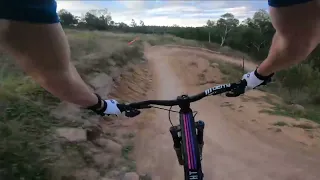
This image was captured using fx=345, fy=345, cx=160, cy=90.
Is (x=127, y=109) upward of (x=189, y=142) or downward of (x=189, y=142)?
upward

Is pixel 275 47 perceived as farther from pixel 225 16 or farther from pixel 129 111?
pixel 225 16

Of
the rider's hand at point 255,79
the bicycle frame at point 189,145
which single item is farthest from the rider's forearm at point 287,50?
the bicycle frame at point 189,145

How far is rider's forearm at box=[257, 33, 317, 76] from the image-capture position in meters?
1.14

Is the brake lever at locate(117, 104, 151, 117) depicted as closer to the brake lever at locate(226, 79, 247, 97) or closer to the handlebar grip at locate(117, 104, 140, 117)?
the handlebar grip at locate(117, 104, 140, 117)

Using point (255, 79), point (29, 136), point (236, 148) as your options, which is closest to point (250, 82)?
point (255, 79)

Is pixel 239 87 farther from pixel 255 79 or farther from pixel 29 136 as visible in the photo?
pixel 29 136

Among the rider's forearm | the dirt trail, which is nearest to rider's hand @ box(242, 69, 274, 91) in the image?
the rider's forearm

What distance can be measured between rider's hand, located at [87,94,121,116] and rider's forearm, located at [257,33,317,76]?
83 cm

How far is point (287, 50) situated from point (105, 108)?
962mm

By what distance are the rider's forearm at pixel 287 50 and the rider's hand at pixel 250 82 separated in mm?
256

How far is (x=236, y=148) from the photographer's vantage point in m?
4.95

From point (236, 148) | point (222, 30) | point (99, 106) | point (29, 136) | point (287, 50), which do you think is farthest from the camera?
point (222, 30)

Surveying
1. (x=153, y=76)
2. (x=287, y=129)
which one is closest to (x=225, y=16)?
(x=153, y=76)

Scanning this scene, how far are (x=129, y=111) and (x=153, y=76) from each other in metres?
9.88
